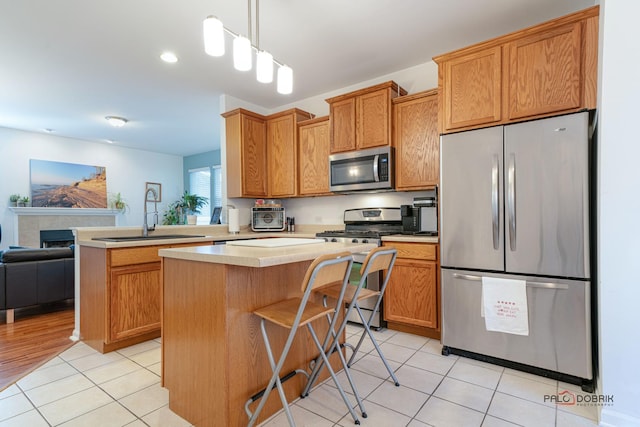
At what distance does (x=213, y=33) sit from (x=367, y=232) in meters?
2.28

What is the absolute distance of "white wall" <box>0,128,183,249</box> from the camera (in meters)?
5.68

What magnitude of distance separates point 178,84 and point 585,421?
15.3 feet

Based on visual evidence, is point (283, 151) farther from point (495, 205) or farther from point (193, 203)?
point (193, 203)

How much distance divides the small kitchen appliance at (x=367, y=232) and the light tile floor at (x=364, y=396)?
24.6 inches

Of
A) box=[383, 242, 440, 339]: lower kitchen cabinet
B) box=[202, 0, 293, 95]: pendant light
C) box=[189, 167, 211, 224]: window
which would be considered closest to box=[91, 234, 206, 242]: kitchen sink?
box=[202, 0, 293, 95]: pendant light

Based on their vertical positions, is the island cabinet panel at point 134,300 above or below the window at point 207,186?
below

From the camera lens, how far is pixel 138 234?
3.31 m

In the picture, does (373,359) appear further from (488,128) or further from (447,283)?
(488,128)

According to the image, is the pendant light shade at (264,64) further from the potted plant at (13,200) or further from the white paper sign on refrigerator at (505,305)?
the potted plant at (13,200)

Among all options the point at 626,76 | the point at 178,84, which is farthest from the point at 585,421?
the point at 178,84

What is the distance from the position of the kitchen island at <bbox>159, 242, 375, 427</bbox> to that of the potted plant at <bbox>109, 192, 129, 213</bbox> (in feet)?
20.5

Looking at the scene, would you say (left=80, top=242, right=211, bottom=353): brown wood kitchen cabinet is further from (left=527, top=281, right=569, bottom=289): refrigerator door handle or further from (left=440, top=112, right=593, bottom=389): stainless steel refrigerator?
(left=527, top=281, right=569, bottom=289): refrigerator door handle

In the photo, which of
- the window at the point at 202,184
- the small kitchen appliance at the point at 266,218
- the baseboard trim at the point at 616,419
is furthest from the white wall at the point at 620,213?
the window at the point at 202,184

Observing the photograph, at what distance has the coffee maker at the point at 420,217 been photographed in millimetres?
3189
